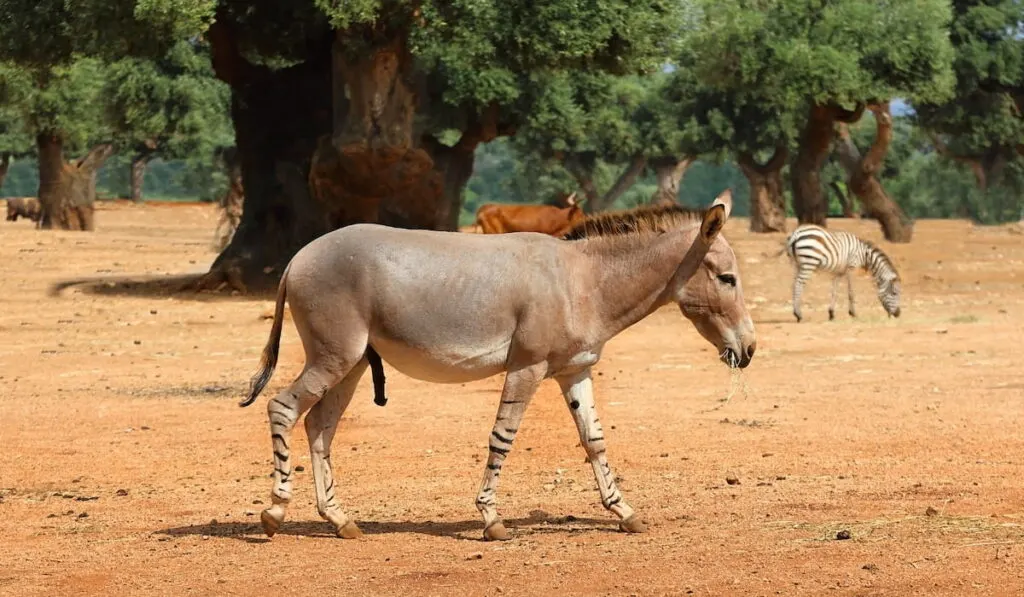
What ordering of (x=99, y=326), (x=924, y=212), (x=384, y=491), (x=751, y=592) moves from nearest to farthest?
(x=751, y=592)
(x=384, y=491)
(x=99, y=326)
(x=924, y=212)

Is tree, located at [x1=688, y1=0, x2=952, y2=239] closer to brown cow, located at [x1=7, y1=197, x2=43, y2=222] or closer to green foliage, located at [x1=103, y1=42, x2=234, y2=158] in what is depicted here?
green foliage, located at [x1=103, y1=42, x2=234, y2=158]

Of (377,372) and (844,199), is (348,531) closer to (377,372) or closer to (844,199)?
→ (377,372)

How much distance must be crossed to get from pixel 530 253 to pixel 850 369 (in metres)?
9.92

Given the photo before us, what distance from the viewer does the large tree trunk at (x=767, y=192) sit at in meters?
52.1

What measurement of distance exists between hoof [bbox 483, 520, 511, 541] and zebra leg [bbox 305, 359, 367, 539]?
28.4 inches

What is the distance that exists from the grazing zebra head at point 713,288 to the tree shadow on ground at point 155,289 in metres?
18.6

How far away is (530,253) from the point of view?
8.48 meters

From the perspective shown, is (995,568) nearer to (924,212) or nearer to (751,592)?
(751,592)

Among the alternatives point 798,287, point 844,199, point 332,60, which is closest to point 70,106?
point 332,60

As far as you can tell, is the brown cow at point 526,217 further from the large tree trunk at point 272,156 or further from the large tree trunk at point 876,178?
the large tree trunk at point 876,178

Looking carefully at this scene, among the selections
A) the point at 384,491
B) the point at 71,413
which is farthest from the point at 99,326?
the point at 384,491

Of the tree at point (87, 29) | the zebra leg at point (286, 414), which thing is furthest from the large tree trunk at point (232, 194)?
the zebra leg at point (286, 414)

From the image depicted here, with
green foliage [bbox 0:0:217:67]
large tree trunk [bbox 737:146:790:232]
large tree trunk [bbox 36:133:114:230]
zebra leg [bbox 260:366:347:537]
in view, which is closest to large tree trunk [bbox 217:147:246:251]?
large tree trunk [bbox 36:133:114:230]

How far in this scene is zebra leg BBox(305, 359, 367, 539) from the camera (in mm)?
8359
